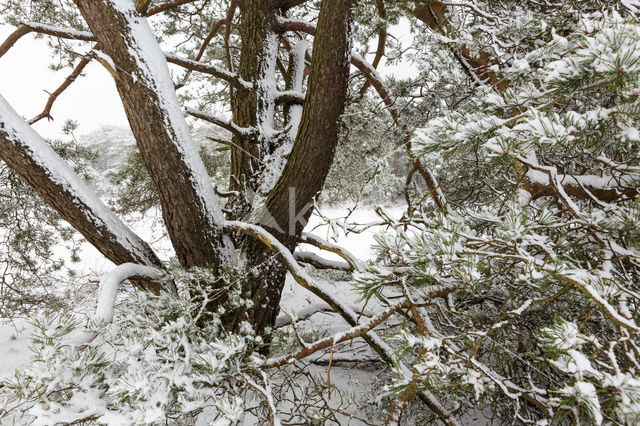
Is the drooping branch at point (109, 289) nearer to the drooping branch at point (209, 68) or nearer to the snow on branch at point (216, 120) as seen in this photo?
the snow on branch at point (216, 120)

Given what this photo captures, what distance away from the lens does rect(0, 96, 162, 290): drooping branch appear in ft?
4.87

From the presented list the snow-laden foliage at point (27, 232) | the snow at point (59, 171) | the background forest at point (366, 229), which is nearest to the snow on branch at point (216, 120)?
the background forest at point (366, 229)

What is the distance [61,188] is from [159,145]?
52cm

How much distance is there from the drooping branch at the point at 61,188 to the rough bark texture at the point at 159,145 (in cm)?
27

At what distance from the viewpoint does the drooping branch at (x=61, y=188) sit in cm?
148

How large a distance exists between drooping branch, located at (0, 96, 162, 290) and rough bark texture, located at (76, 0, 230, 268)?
0.88ft

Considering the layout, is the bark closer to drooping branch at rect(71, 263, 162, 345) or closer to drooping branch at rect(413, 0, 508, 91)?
drooping branch at rect(413, 0, 508, 91)

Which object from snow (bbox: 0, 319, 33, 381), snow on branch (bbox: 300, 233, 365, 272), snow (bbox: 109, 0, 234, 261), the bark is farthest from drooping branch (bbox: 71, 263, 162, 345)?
snow (bbox: 0, 319, 33, 381)

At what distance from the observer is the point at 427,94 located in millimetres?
1745

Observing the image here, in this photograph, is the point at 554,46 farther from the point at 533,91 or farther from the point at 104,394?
the point at 104,394

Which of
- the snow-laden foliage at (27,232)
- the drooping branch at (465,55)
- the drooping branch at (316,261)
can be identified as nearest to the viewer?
the drooping branch at (465,55)

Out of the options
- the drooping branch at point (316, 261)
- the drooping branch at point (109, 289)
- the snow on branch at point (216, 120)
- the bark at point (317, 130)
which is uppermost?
the snow on branch at point (216, 120)

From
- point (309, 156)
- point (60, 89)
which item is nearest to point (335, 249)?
point (309, 156)

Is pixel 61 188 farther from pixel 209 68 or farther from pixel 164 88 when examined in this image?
pixel 209 68
